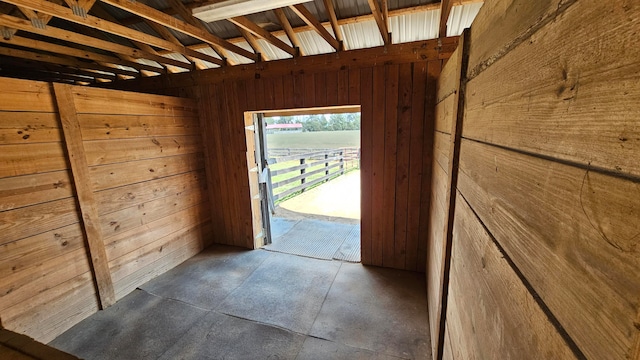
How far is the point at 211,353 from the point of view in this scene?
1.79m

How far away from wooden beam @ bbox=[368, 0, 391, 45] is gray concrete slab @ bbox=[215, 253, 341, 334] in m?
2.40

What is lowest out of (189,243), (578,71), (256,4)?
(189,243)

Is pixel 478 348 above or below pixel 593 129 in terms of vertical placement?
below

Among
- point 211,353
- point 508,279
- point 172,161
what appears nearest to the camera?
point 508,279

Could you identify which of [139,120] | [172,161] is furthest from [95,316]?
[139,120]

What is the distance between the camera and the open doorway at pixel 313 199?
3.32 meters

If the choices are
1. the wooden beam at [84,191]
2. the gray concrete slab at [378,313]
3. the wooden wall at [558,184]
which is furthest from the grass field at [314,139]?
the wooden wall at [558,184]

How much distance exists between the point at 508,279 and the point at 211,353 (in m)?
2.01

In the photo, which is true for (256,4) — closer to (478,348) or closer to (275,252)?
(478,348)

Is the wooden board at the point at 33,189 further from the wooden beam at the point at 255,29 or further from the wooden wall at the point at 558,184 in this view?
the wooden wall at the point at 558,184

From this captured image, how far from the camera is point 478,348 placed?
0.73 metres

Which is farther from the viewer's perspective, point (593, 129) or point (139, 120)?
point (139, 120)

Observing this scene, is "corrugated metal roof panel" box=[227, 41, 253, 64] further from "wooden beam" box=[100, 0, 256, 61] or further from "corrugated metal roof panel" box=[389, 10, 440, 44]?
"corrugated metal roof panel" box=[389, 10, 440, 44]

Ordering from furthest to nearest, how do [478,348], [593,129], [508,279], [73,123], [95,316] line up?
[95,316] < [73,123] < [478,348] < [508,279] < [593,129]
